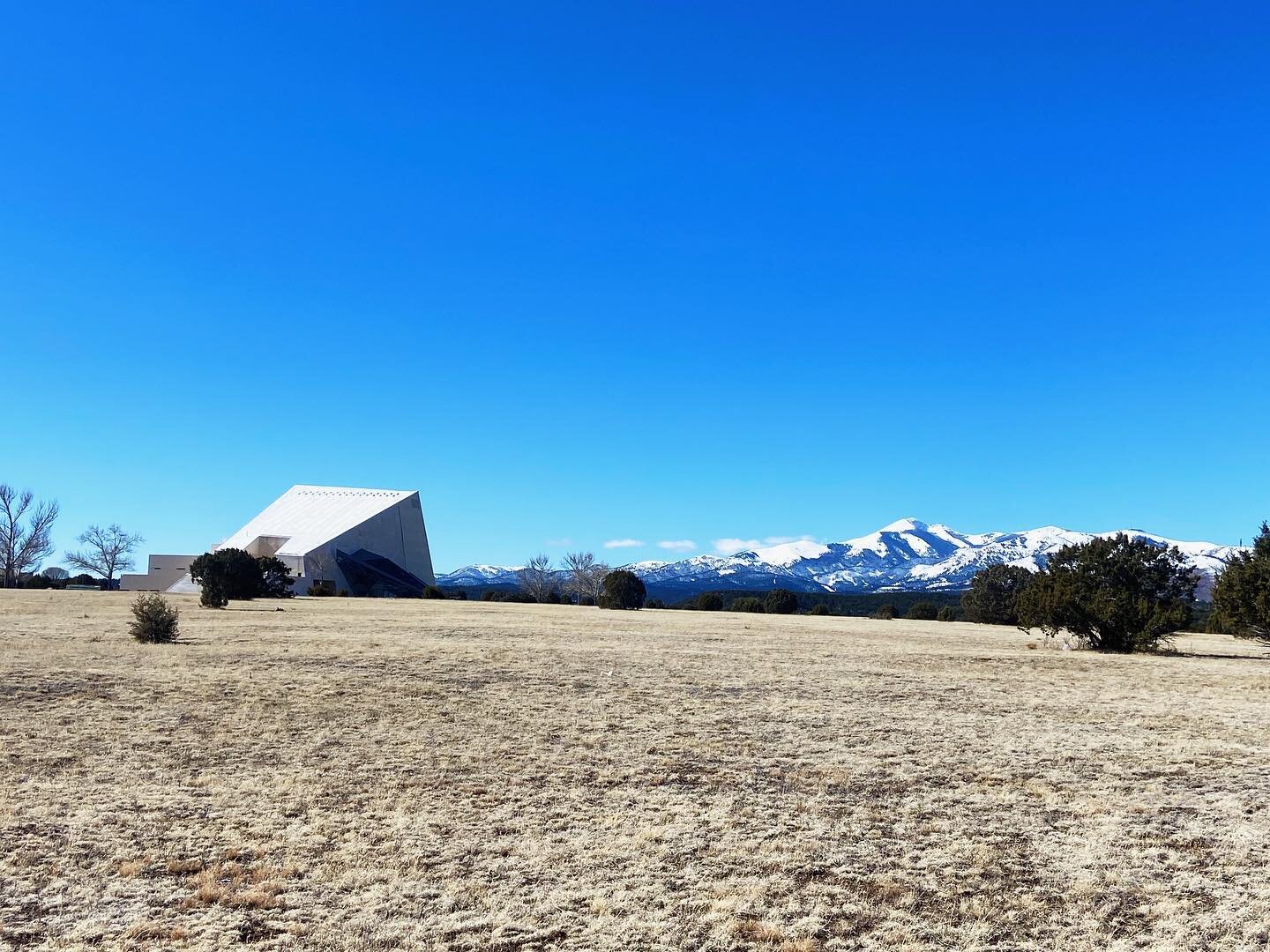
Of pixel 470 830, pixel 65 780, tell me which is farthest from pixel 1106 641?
pixel 65 780

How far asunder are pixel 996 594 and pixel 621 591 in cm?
1925

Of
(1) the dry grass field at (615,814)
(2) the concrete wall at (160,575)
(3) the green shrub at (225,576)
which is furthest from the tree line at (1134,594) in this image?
(2) the concrete wall at (160,575)

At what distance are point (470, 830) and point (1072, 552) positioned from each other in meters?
21.7

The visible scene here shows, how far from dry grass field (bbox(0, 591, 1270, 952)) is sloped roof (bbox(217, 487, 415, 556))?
80.6 meters

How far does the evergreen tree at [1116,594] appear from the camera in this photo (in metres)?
21.6

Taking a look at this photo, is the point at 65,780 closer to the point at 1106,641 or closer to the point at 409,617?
the point at 1106,641

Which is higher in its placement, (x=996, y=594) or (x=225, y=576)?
(x=225, y=576)

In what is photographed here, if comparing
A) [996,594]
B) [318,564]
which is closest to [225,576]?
[996,594]

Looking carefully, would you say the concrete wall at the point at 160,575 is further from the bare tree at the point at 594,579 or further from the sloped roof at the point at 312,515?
the bare tree at the point at 594,579

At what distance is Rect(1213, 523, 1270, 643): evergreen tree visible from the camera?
2147 cm

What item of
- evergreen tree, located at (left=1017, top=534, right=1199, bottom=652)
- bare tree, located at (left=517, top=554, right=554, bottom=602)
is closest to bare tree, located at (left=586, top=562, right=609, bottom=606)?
bare tree, located at (left=517, top=554, right=554, bottom=602)

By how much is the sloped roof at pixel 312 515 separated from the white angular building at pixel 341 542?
10 centimetres

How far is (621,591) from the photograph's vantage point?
50625 millimetres

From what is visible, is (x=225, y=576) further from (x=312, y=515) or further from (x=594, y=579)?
(x=312, y=515)
